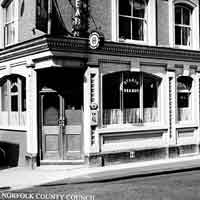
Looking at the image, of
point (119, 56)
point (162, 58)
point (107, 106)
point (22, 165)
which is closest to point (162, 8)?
point (162, 58)

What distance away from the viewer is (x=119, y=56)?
45.9 feet

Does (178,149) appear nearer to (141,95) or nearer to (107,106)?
(141,95)

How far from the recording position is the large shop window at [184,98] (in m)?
16.1

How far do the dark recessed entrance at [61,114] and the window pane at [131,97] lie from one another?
1.85 meters

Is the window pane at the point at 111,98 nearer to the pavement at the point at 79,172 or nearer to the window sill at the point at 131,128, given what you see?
the window sill at the point at 131,128

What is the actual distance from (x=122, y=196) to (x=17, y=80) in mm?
7456

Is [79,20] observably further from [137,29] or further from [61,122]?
[61,122]

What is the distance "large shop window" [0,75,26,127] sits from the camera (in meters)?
14.3

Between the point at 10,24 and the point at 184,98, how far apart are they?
25.8 feet

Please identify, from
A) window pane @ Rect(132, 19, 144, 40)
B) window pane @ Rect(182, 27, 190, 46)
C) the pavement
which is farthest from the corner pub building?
the pavement

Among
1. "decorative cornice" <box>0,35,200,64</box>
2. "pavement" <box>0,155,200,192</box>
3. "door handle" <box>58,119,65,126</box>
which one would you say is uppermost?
"decorative cornice" <box>0,35,200,64</box>

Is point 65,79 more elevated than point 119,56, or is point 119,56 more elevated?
point 119,56

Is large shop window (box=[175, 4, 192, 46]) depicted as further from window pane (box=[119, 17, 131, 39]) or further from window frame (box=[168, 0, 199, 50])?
window pane (box=[119, 17, 131, 39])

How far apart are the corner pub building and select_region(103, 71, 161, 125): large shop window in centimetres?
4
